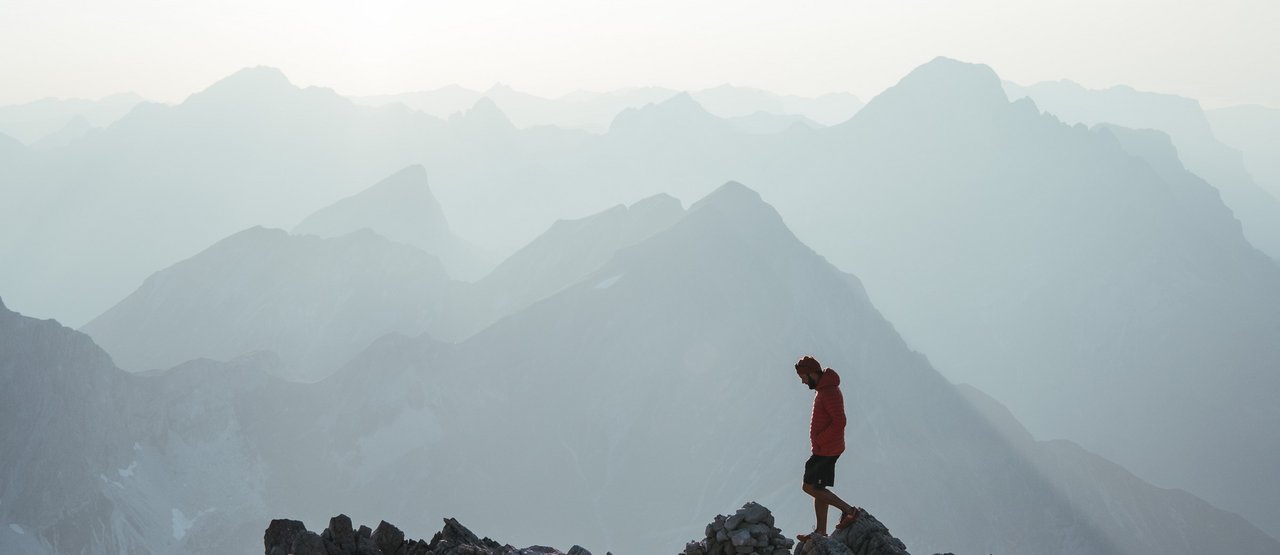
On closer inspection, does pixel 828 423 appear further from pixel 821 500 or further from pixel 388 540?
pixel 388 540

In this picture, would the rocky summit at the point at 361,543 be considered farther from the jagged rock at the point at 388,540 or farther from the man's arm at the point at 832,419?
the man's arm at the point at 832,419

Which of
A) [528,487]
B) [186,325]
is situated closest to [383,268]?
[186,325]

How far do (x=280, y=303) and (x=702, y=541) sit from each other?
174936mm

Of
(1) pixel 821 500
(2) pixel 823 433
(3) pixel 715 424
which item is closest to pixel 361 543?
(1) pixel 821 500

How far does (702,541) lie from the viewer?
66.1 ft

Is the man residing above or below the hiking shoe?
above

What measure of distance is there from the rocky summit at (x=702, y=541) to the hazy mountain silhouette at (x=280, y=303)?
154 m

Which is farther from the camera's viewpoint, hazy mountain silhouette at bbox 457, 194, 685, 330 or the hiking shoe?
hazy mountain silhouette at bbox 457, 194, 685, 330

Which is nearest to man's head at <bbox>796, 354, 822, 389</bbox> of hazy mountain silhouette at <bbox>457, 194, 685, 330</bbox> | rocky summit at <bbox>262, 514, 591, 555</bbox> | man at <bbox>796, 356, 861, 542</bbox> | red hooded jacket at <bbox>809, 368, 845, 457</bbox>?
man at <bbox>796, 356, 861, 542</bbox>

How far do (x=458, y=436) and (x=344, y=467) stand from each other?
566 inches

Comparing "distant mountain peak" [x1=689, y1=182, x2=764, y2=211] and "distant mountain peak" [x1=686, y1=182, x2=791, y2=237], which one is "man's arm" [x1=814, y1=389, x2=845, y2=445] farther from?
"distant mountain peak" [x1=689, y1=182, x2=764, y2=211]

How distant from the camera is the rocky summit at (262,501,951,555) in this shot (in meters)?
19.0

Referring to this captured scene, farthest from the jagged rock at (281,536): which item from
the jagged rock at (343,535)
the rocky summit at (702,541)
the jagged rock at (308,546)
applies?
the jagged rock at (343,535)

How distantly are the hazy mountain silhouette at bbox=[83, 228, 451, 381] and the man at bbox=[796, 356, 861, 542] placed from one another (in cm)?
15914
